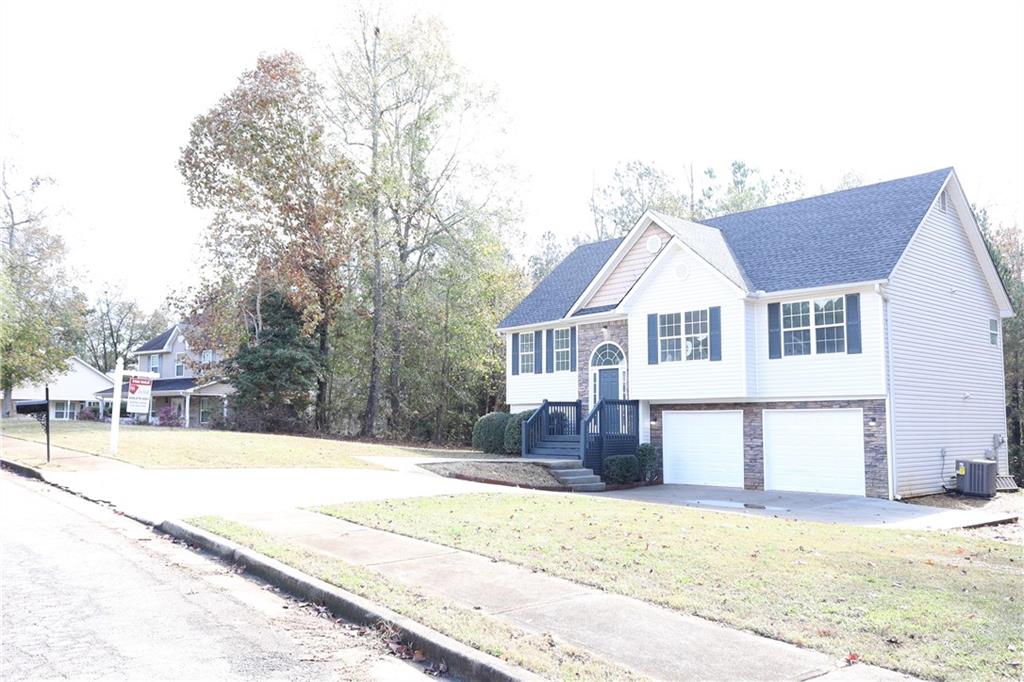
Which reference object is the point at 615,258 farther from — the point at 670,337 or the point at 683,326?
the point at 683,326

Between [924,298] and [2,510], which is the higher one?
[924,298]

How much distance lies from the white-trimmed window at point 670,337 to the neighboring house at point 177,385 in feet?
90.6

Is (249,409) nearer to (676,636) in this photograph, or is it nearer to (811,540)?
(811,540)

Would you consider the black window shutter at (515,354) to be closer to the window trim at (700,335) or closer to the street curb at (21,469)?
the window trim at (700,335)

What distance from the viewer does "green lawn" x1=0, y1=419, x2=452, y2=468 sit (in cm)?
1758

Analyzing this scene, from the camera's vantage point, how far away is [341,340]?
3638 cm

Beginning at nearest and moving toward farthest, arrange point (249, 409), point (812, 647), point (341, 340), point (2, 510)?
point (812, 647) < point (2, 510) < point (249, 409) < point (341, 340)

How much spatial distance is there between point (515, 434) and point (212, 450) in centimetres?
949

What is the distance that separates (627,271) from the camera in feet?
77.5

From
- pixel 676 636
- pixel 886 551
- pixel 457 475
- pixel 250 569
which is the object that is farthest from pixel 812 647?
pixel 457 475

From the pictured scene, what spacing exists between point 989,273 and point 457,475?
54.4 feet

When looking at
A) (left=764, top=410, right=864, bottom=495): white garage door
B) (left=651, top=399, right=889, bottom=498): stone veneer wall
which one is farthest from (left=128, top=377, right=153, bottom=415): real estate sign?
(left=764, top=410, right=864, bottom=495): white garage door

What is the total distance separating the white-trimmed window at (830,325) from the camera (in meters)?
18.4

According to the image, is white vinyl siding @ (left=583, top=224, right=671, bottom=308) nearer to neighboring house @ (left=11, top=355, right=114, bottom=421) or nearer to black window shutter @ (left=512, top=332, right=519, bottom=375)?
black window shutter @ (left=512, top=332, right=519, bottom=375)
